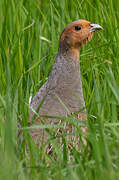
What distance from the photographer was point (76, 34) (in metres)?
4.16

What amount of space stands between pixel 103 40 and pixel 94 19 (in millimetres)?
278

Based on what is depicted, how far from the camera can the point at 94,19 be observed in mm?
4898

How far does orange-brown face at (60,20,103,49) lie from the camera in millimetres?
4109

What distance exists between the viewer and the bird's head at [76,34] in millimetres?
4102

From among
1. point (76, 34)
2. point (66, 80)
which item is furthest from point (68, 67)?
point (76, 34)

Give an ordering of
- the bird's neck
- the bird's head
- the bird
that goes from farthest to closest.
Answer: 1. the bird's head
2. the bird's neck
3. the bird

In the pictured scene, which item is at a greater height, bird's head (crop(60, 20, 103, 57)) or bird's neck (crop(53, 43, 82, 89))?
bird's head (crop(60, 20, 103, 57))

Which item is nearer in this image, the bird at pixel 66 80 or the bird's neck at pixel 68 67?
the bird at pixel 66 80

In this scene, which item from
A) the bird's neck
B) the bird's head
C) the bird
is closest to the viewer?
the bird

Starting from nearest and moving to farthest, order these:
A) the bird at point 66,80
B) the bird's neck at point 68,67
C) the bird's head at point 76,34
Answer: the bird at point 66,80 < the bird's neck at point 68,67 < the bird's head at point 76,34

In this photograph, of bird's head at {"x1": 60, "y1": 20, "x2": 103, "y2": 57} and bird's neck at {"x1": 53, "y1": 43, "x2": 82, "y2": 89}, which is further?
bird's head at {"x1": 60, "y1": 20, "x2": 103, "y2": 57}

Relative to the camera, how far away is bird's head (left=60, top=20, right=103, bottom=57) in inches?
161

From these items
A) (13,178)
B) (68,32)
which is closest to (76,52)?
(68,32)

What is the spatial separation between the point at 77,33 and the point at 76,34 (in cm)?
2
